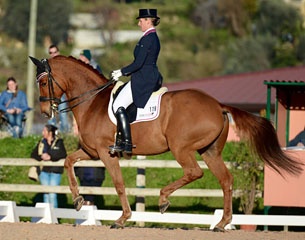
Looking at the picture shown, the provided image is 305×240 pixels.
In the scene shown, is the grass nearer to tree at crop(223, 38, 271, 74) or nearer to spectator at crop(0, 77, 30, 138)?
spectator at crop(0, 77, 30, 138)

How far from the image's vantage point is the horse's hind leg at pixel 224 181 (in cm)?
1370

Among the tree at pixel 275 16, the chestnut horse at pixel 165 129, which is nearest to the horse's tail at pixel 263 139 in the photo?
the chestnut horse at pixel 165 129

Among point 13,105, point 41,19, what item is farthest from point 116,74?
point 41,19

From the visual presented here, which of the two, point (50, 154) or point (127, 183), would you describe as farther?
point (127, 183)

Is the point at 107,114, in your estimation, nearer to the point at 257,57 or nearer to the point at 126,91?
the point at 126,91

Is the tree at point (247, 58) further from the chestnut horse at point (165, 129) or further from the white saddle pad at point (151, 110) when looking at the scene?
the white saddle pad at point (151, 110)

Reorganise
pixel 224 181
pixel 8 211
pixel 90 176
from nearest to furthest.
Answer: pixel 224 181 < pixel 8 211 < pixel 90 176

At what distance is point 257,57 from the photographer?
56312 millimetres

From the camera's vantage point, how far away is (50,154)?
56.6 feet

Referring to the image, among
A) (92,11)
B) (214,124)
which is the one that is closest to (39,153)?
(214,124)

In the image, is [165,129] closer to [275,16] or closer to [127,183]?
[127,183]

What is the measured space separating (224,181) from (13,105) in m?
7.26

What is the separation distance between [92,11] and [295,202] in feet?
215

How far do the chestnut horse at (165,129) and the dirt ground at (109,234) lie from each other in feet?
1.21
